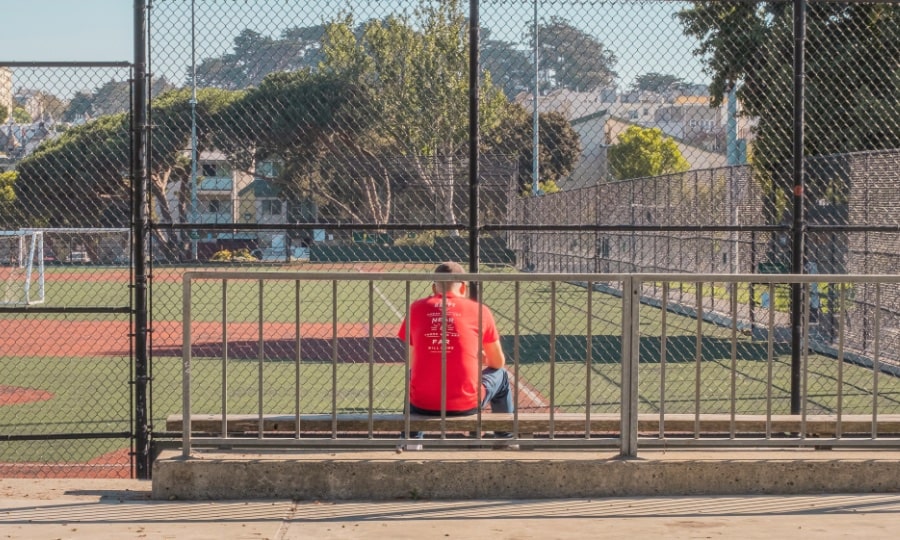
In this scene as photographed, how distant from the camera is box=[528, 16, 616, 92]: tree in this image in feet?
33.7

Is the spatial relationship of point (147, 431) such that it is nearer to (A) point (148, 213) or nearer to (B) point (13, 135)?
(A) point (148, 213)

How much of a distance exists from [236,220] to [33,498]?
3.49 metres

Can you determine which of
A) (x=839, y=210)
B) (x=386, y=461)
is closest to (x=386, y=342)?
(x=839, y=210)

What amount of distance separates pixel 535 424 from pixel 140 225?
299 centimetres

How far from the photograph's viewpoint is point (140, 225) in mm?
8359

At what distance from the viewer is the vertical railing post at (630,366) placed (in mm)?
7270

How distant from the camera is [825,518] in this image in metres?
6.79

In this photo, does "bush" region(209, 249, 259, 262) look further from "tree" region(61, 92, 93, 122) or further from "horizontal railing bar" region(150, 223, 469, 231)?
"horizontal railing bar" region(150, 223, 469, 231)

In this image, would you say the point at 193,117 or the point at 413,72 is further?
the point at 413,72

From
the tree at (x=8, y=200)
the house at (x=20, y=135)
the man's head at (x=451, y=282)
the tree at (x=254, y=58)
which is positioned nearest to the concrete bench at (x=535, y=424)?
the man's head at (x=451, y=282)

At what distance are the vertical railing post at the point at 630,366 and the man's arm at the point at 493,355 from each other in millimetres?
986

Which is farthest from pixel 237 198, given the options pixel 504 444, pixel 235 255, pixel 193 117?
pixel 235 255

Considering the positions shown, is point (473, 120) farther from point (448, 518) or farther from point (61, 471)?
point (61, 471)

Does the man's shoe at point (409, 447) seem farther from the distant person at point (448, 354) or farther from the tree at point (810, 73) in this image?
the tree at point (810, 73)
